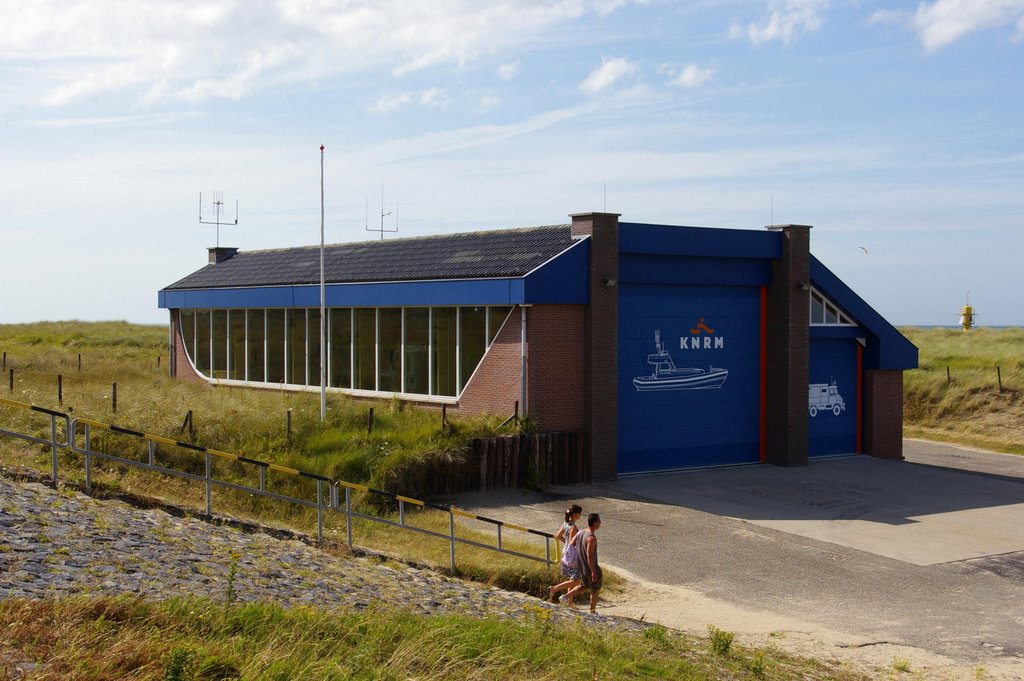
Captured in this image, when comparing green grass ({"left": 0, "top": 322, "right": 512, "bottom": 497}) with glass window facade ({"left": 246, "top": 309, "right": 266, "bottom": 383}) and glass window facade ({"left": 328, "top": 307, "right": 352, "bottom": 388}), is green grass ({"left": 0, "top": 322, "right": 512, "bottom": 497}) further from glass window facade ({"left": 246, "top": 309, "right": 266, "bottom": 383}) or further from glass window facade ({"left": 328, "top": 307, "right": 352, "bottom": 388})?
glass window facade ({"left": 246, "top": 309, "right": 266, "bottom": 383})

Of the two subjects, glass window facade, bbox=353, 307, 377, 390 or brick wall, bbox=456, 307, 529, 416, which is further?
glass window facade, bbox=353, 307, 377, 390

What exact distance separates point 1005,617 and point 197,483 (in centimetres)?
1254

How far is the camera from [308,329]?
2967 cm

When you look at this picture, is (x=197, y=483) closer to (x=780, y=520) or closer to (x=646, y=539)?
(x=646, y=539)

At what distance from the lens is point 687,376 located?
25766mm

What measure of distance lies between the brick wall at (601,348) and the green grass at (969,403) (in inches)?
656

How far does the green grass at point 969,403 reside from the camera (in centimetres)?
3641

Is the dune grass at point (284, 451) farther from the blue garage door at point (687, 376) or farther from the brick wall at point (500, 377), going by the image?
the blue garage door at point (687, 376)

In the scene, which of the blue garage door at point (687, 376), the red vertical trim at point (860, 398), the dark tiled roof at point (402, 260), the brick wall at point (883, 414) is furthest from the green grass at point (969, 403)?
the dark tiled roof at point (402, 260)

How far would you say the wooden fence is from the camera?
836 inches

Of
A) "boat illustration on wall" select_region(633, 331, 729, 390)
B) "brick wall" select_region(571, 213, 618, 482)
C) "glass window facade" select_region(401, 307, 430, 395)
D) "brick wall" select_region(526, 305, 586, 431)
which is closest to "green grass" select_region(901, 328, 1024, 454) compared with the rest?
"boat illustration on wall" select_region(633, 331, 729, 390)

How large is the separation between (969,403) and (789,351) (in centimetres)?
1554

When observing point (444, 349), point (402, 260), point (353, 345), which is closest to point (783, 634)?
point (444, 349)

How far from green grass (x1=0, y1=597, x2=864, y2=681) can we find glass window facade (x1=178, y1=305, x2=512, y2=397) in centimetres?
1397
